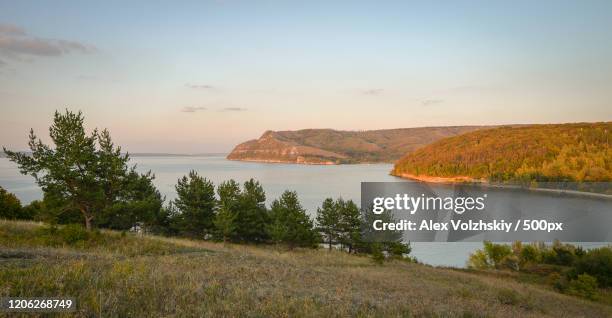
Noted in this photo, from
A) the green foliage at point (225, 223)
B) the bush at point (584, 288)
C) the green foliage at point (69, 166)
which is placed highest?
the green foliage at point (69, 166)

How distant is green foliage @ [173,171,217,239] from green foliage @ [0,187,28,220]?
15.0 m

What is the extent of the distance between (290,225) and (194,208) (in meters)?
11.1

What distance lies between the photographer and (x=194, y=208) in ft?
136

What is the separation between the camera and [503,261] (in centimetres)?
5928

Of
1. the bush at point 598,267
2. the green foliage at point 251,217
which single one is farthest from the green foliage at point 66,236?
the bush at point 598,267

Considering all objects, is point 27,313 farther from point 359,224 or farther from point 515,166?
point 515,166

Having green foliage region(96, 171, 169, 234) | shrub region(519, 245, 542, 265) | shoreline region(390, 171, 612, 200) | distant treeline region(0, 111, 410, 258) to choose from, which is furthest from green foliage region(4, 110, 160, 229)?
shoreline region(390, 171, 612, 200)

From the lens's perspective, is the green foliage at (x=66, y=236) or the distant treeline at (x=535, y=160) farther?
the distant treeline at (x=535, y=160)

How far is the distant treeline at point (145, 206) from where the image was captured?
80.5 ft

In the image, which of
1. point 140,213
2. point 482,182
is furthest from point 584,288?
point 482,182

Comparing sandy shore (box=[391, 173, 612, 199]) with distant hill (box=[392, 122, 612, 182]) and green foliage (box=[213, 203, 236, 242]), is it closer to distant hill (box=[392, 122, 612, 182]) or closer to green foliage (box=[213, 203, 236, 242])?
distant hill (box=[392, 122, 612, 182])

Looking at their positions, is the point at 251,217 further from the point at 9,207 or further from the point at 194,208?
the point at 9,207

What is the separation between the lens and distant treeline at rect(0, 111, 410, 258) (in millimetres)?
24531

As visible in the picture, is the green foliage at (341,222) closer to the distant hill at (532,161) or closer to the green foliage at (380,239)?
the green foliage at (380,239)
